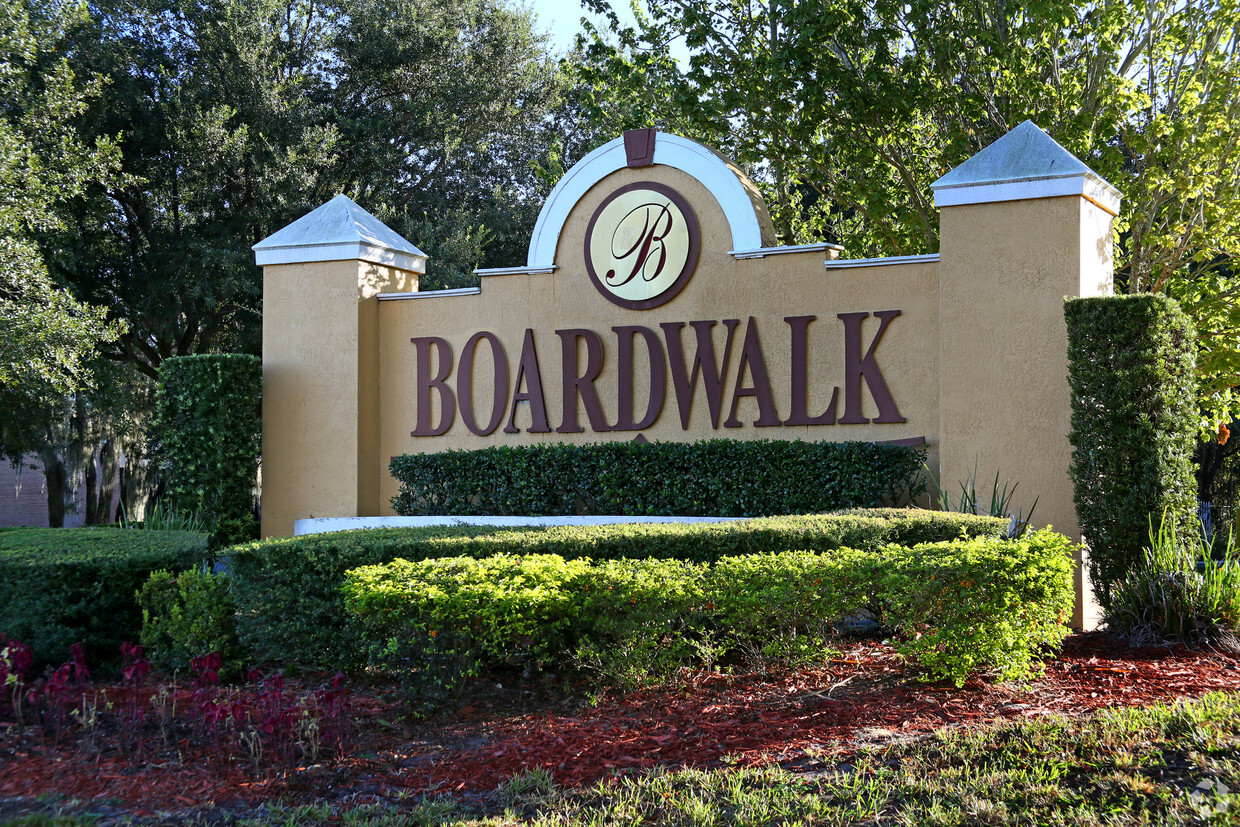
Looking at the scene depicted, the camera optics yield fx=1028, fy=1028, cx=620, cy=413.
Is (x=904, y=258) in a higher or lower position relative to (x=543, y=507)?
higher

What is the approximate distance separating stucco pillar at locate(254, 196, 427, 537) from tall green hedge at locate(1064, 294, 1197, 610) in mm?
7465

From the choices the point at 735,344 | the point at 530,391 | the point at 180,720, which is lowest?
the point at 180,720

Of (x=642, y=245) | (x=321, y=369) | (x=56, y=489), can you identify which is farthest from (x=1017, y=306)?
(x=56, y=489)

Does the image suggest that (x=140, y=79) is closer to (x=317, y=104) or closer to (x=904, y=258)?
(x=317, y=104)

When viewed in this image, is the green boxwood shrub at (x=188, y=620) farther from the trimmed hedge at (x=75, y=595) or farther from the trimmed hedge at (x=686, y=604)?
the trimmed hedge at (x=686, y=604)

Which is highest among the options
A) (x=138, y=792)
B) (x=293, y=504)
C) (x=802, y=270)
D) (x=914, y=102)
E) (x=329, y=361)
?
Answer: (x=914, y=102)

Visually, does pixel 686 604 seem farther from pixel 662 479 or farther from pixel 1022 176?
pixel 1022 176

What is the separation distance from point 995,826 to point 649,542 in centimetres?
333

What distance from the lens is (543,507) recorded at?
10.3m

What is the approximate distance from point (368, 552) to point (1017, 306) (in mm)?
5744

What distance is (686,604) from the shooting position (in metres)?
5.76

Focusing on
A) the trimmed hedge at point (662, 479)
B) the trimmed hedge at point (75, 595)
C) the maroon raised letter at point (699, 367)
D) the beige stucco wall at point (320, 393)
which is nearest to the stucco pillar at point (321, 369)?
the beige stucco wall at point (320, 393)

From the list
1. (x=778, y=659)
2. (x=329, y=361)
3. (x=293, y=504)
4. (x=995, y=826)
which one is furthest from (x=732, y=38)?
(x=995, y=826)

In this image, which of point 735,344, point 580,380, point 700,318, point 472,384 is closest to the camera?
point 735,344
